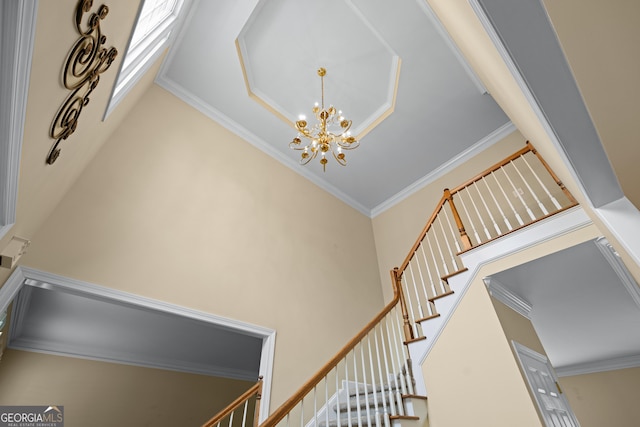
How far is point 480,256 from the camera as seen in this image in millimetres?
3314

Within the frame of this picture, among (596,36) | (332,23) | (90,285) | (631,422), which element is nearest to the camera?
(596,36)

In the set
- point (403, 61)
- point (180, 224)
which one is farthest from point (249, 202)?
point (403, 61)

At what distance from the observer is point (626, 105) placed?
132 centimetres

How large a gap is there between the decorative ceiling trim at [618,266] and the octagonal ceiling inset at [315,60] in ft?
11.2

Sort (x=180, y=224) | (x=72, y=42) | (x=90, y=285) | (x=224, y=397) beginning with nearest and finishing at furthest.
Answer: (x=72, y=42)
(x=90, y=285)
(x=180, y=224)
(x=224, y=397)

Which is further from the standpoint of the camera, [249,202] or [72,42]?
[249,202]

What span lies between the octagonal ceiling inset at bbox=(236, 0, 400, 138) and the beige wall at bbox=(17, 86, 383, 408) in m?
1.09

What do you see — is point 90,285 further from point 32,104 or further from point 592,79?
point 592,79

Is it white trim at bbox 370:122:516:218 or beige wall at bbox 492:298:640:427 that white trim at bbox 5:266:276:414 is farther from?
beige wall at bbox 492:298:640:427

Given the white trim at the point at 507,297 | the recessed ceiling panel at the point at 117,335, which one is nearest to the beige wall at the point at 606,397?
the white trim at the point at 507,297

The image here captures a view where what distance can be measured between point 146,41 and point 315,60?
7.44 ft

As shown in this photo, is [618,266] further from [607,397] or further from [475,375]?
[607,397]

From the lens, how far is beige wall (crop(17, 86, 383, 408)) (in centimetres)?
313

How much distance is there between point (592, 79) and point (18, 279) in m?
3.93
